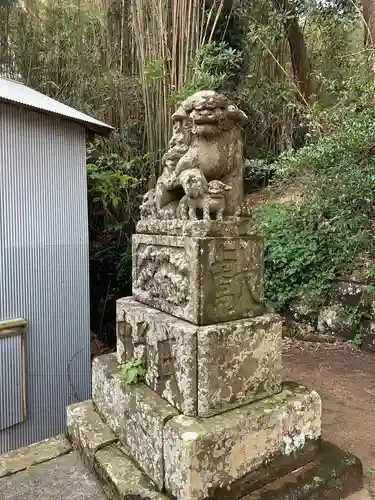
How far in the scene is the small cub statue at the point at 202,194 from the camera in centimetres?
171

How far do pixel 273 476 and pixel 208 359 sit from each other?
0.66m

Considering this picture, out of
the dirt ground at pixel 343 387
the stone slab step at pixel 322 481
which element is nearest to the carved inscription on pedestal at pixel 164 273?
the stone slab step at pixel 322 481

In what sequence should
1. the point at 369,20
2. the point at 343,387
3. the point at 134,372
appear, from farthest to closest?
the point at 369,20
the point at 343,387
the point at 134,372

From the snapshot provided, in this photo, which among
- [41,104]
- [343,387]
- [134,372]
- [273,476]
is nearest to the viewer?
[273,476]

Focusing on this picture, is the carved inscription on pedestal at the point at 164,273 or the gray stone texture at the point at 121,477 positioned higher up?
the carved inscription on pedestal at the point at 164,273

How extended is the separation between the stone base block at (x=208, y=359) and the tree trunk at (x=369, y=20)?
16.1 ft

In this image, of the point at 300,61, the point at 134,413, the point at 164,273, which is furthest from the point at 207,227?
the point at 300,61

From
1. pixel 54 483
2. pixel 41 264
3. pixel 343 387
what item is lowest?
pixel 343 387

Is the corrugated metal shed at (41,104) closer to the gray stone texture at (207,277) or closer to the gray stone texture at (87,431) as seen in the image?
the gray stone texture at (207,277)

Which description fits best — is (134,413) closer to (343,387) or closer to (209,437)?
(209,437)

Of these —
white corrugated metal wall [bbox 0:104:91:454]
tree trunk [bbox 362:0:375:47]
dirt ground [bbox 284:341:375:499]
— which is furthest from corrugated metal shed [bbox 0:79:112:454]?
tree trunk [bbox 362:0:375:47]

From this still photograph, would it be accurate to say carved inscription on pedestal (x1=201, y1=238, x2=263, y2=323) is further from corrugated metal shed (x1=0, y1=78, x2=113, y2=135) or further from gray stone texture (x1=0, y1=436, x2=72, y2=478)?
corrugated metal shed (x1=0, y1=78, x2=113, y2=135)

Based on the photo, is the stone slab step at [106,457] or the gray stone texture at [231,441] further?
the stone slab step at [106,457]

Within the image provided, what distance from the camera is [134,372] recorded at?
6.32 ft
